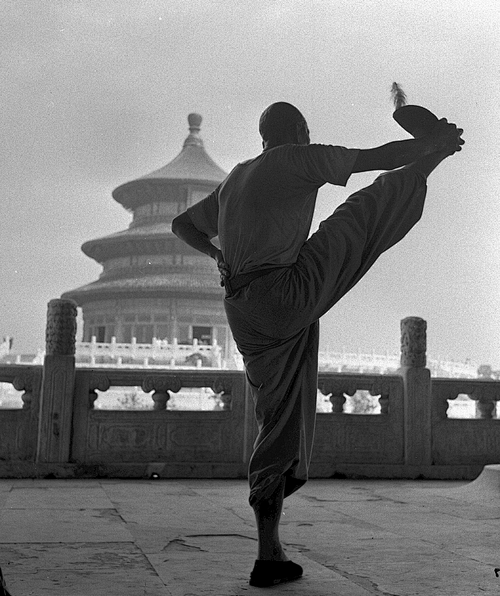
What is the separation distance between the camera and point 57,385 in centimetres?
503

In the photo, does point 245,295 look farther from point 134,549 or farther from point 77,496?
point 77,496

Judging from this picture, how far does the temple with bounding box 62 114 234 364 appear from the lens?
20641mm

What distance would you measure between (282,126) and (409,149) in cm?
33

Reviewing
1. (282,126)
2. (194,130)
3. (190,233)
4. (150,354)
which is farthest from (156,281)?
(282,126)

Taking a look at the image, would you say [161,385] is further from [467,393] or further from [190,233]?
[190,233]

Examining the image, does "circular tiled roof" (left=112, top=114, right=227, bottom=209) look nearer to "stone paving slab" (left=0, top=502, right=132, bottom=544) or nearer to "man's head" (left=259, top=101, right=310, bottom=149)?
"stone paving slab" (left=0, top=502, right=132, bottom=544)

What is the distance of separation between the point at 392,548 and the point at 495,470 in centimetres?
172

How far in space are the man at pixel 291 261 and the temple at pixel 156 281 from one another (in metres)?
17.8

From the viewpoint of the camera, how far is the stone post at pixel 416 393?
5367 millimetres

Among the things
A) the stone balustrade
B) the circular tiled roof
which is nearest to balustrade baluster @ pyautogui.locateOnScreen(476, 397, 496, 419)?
the stone balustrade

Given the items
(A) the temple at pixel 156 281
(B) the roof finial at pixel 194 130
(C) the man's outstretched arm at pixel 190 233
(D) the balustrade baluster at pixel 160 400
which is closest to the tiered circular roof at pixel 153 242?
(A) the temple at pixel 156 281

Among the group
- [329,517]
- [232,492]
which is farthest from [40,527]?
[232,492]

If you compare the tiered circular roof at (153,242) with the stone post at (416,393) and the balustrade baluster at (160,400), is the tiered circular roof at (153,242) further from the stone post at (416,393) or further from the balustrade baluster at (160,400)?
the balustrade baluster at (160,400)

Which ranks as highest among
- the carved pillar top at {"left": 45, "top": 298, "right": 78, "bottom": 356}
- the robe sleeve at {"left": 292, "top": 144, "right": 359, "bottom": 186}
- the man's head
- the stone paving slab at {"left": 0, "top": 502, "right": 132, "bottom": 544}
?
the man's head
